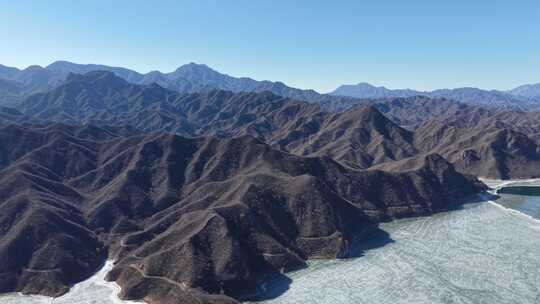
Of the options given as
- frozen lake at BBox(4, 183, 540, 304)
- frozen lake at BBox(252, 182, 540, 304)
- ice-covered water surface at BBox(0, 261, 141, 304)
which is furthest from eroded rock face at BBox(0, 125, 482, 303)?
frozen lake at BBox(252, 182, 540, 304)

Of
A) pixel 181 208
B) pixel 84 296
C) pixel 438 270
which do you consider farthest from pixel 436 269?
pixel 84 296

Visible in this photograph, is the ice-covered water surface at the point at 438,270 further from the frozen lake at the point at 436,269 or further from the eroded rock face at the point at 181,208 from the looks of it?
the eroded rock face at the point at 181,208

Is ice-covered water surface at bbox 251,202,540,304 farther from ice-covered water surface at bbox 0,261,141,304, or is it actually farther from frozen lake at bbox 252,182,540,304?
ice-covered water surface at bbox 0,261,141,304

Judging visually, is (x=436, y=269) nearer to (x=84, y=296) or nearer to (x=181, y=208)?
(x=181, y=208)

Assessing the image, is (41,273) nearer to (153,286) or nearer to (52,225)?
(52,225)

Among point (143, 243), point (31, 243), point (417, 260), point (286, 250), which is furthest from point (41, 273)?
point (417, 260)
